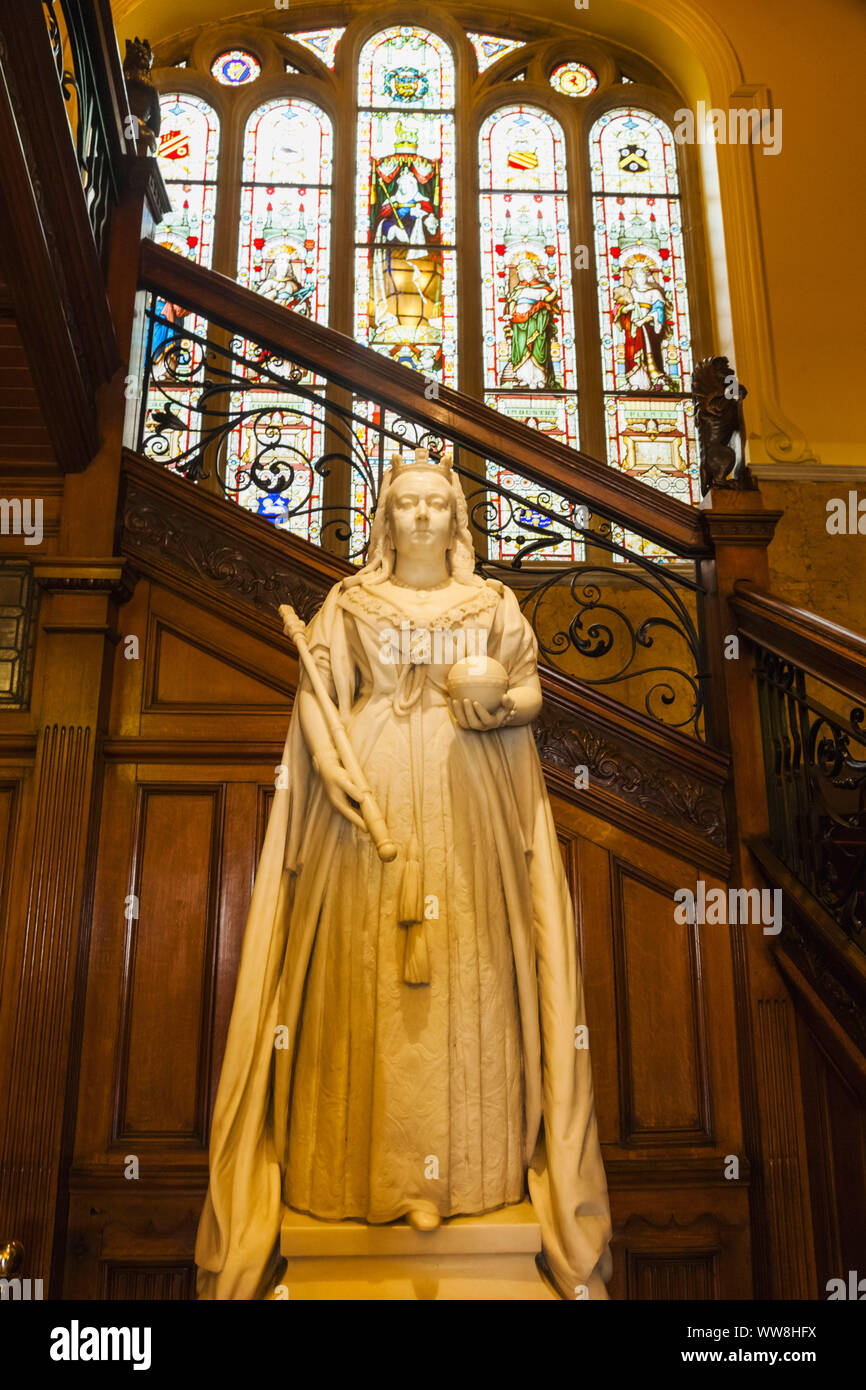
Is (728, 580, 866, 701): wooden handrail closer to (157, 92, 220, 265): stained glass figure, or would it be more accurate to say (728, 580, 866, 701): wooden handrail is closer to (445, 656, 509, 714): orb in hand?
(445, 656, 509, 714): orb in hand

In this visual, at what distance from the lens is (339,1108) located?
2205mm

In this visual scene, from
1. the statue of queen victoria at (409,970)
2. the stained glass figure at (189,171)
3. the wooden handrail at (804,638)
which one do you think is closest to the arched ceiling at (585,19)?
the stained glass figure at (189,171)

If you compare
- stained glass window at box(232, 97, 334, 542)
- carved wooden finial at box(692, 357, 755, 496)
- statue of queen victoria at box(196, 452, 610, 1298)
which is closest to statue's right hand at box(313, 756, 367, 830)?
statue of queen victoria at box(196, 452, 610, 1298)

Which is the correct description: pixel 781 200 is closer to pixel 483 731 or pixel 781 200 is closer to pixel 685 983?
pixel 685 983

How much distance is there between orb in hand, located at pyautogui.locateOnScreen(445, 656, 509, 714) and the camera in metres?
2.33

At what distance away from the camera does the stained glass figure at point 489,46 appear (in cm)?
789

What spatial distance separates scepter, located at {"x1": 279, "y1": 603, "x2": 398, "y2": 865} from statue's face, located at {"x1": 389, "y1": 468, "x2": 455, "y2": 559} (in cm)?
32

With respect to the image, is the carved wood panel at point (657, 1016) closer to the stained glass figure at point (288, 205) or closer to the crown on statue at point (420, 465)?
the crown on statue at point (420, 465)

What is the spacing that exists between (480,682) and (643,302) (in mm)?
5701

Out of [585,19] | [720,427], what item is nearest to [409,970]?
[720,427]

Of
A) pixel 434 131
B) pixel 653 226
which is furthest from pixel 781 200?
pixel 434 131

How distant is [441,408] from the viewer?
393 cm

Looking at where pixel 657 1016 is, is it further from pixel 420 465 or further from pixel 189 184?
pixel 189 184
